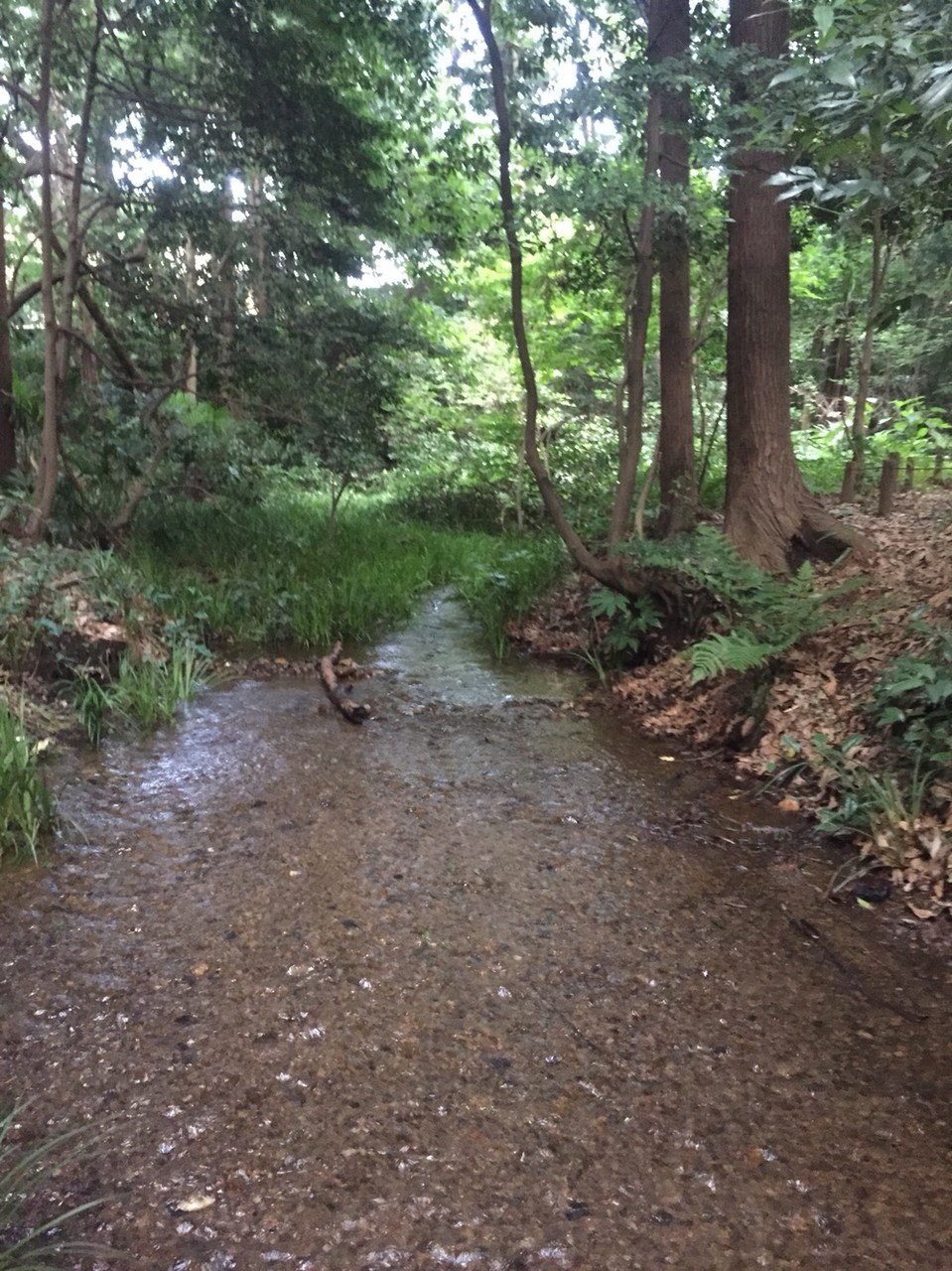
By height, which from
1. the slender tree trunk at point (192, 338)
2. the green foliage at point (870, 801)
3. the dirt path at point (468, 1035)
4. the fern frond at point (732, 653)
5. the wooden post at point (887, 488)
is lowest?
the dirt path at point (468, 1035)

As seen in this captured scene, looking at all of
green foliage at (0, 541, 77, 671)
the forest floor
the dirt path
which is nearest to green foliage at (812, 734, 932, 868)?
the forest floor

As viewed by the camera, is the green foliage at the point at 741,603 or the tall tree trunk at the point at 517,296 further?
the tall tree trunk at the point at 517,296

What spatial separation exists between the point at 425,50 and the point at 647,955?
25.7ft

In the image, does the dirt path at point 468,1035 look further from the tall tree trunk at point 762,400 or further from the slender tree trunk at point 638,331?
the slender tree trunk at point 638,331

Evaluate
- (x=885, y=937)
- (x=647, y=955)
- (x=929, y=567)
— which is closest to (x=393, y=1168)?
(x=647, y=955)

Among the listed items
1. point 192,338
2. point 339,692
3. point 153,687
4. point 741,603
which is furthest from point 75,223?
point 741,603

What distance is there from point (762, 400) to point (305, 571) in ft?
15.5

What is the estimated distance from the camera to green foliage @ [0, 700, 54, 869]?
140 inches

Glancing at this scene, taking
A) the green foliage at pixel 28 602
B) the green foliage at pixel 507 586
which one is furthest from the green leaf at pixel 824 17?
the green foliage at pixel 507 586

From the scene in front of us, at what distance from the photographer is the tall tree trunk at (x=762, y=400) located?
609 cm

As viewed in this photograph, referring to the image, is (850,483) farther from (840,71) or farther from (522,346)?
(840,71)

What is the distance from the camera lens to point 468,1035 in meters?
2.62

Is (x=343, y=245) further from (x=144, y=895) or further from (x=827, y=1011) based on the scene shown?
(x=827, y=1011)

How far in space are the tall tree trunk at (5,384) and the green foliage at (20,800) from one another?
16.6ft
